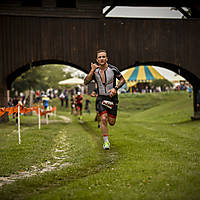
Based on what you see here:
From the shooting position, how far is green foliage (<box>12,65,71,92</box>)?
4120 cm

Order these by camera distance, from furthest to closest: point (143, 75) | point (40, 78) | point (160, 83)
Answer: point (160, 83)
point (40, 78)
point (143, 75)

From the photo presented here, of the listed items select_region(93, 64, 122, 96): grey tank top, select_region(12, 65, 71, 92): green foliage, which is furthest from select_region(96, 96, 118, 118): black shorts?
select_region(12, 65, 71, 92): green foliage

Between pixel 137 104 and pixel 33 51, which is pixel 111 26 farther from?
pixel 137 104

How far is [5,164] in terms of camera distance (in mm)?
6832


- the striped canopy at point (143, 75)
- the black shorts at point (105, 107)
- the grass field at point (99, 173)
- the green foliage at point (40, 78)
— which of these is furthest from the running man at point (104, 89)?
the striped canopy at point (143, 75)

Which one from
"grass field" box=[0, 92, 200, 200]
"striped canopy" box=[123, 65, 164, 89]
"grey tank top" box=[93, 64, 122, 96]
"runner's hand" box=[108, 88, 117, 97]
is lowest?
"grass field" box=[0, 92, 200, 200]

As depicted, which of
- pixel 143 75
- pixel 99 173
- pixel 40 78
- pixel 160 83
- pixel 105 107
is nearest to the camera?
pixel 99 173

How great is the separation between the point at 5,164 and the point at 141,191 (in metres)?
3.46

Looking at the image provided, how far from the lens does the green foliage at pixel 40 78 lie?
4120 centimetres

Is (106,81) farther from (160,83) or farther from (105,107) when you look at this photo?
(160,83)

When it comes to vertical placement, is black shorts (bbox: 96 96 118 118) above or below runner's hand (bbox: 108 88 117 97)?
Answer: below

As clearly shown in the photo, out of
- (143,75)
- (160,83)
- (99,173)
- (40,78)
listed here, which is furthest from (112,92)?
(160,83)

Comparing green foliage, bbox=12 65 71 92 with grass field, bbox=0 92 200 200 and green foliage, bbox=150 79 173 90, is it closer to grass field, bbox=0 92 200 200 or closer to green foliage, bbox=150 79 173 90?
green foliage, bbox=150 79 173 90

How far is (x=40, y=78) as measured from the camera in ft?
150
